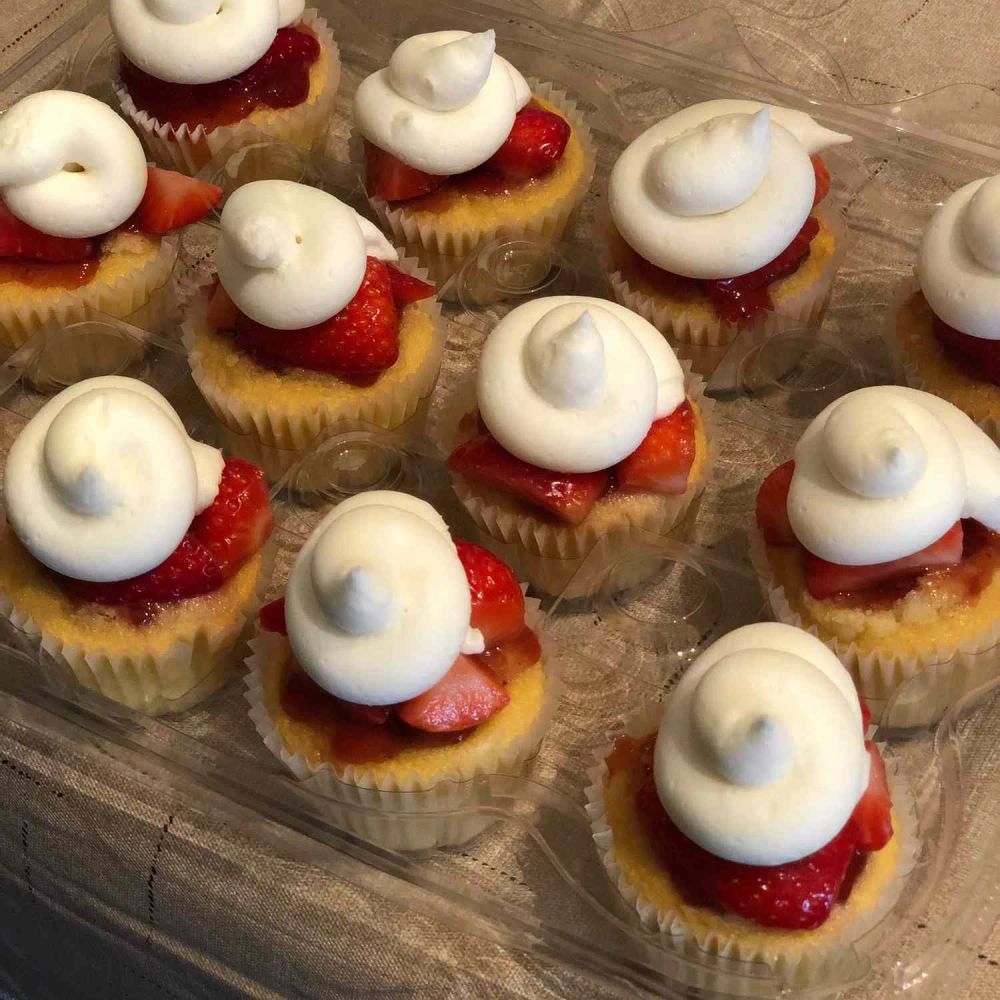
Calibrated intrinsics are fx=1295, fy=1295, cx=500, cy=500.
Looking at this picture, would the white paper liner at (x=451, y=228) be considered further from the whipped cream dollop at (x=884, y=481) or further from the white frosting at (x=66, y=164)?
the whipped cream dollop at (x=884, y=481)

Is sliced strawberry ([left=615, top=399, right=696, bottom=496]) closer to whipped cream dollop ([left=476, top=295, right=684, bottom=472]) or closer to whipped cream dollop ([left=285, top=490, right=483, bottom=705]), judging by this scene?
whipped cream dollop ([left=476, top=295, right=684, bottom=472])

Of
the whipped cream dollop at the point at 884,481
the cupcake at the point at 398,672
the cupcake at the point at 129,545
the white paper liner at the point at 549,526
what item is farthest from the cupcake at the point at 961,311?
the cupcake at the point at 129,545

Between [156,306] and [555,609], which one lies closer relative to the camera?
[555,609]

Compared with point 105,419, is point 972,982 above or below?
below

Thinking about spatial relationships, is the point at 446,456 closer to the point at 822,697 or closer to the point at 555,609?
the point at 555,609

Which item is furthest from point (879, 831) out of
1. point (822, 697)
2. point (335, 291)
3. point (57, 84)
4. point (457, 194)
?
point (57, 84)

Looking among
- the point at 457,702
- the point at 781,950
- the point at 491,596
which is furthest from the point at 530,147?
the point at 781,950
